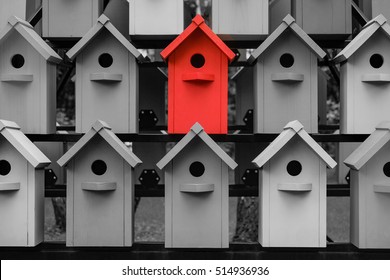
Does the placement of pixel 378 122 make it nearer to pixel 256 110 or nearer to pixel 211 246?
pixel 256 110

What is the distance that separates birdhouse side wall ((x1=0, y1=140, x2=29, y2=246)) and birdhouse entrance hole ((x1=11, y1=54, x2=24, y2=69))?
19.4 inches

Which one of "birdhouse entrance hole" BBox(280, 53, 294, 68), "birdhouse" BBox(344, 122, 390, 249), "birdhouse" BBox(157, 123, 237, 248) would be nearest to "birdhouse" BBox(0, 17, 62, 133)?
"birdhouse" BBox(157, 123, 237, 248)

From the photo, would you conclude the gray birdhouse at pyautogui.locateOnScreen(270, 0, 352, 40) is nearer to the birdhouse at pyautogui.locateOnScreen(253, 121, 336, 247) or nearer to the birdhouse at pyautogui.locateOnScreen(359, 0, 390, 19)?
the birdhouse at pyautogui.locateOnScreen(359, 0, 390, 19)

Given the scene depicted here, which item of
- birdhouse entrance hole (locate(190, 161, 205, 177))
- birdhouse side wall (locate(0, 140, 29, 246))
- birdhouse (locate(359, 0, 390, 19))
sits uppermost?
birdhouse (locate(359, 0, 390, 19))

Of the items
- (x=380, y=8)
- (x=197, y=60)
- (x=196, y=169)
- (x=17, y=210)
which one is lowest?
(x=17, y=210)

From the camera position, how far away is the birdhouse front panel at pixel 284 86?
354 cm

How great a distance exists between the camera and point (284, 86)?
354 cm

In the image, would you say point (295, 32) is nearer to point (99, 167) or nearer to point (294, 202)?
point (294, 202)

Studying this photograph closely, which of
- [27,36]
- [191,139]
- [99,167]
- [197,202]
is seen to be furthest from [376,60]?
[27,36]

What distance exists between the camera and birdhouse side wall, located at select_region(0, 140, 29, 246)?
3.37 m

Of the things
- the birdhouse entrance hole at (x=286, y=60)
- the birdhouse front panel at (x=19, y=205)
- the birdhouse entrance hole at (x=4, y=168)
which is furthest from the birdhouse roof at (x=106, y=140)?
the birdhouse entrance hole at (x=286, y=60)

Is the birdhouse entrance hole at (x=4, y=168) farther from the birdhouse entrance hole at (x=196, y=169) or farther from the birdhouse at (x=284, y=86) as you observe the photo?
the birdhouse at (x=284, y=86)

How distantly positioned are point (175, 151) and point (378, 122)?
118 centimetres

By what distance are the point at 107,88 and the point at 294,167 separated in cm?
115
